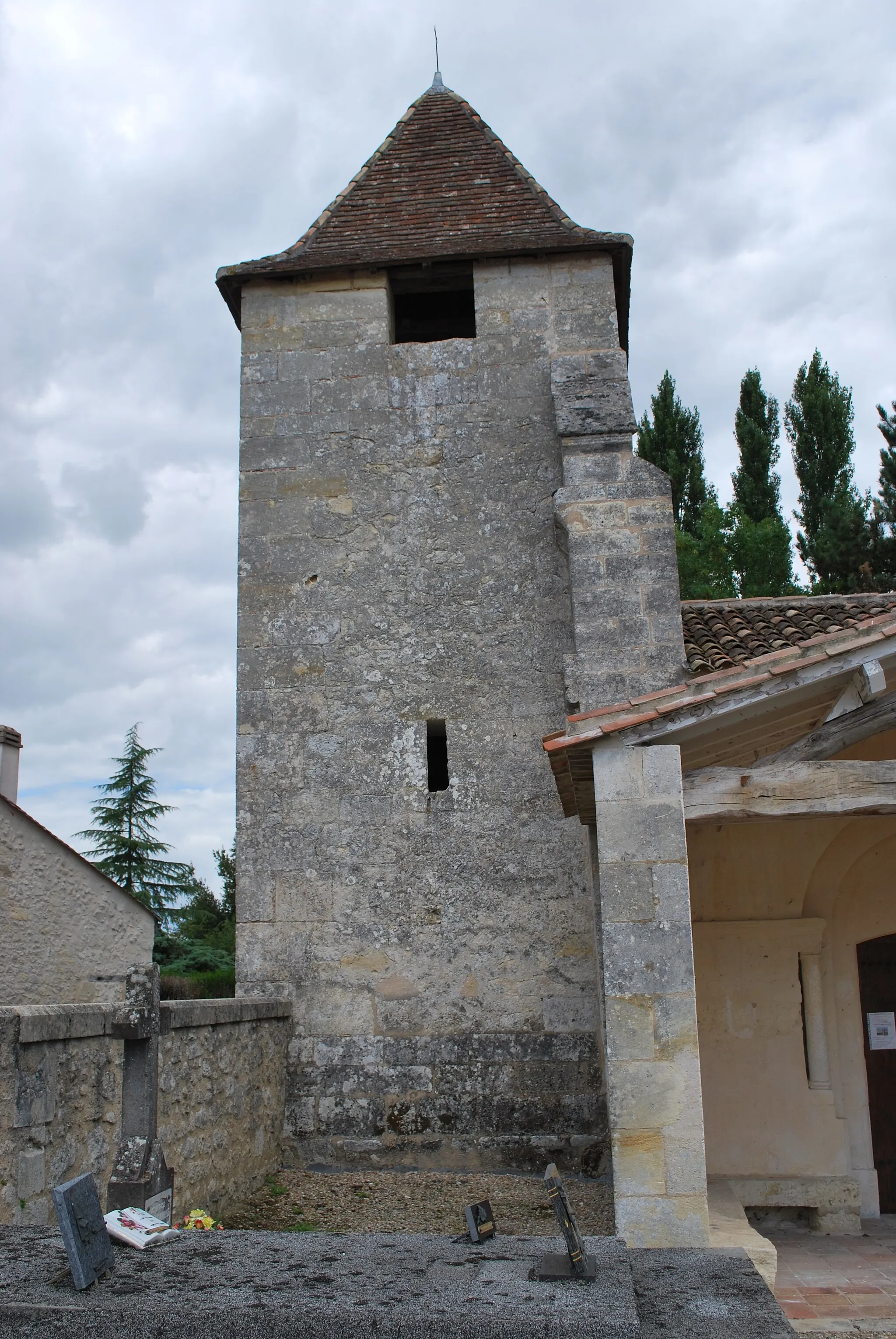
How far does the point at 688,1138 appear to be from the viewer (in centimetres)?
467

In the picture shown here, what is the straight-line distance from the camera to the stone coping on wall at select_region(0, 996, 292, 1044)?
12.7ft

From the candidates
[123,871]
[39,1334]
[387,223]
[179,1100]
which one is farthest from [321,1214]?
[123,871]

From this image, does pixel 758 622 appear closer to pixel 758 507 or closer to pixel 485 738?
pixel 485 738

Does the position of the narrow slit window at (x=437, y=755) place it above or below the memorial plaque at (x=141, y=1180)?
above

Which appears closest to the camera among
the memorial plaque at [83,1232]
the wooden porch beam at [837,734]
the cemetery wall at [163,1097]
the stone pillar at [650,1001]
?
the memorial plaque at [83,1232]

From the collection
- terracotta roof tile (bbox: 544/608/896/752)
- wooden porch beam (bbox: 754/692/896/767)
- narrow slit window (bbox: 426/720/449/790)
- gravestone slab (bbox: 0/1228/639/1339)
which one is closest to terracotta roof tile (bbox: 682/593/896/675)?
wooden porch beam (bbox: 754/692/896/767)

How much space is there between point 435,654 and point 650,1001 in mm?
4086

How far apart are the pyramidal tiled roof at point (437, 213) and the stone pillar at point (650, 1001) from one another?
5.72 m

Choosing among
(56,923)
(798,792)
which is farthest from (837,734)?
A: (56,923)

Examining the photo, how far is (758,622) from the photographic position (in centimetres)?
836

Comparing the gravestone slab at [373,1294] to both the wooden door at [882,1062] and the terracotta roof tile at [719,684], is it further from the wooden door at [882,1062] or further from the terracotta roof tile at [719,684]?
the wooden door at [882,1062]

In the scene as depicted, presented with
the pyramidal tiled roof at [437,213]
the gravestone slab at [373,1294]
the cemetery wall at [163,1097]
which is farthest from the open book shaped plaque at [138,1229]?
the pyramidal tiled roof at [437,213]

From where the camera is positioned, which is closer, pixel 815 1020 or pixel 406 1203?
pixel 406 1203

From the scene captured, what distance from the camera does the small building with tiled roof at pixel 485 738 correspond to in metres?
7.36
